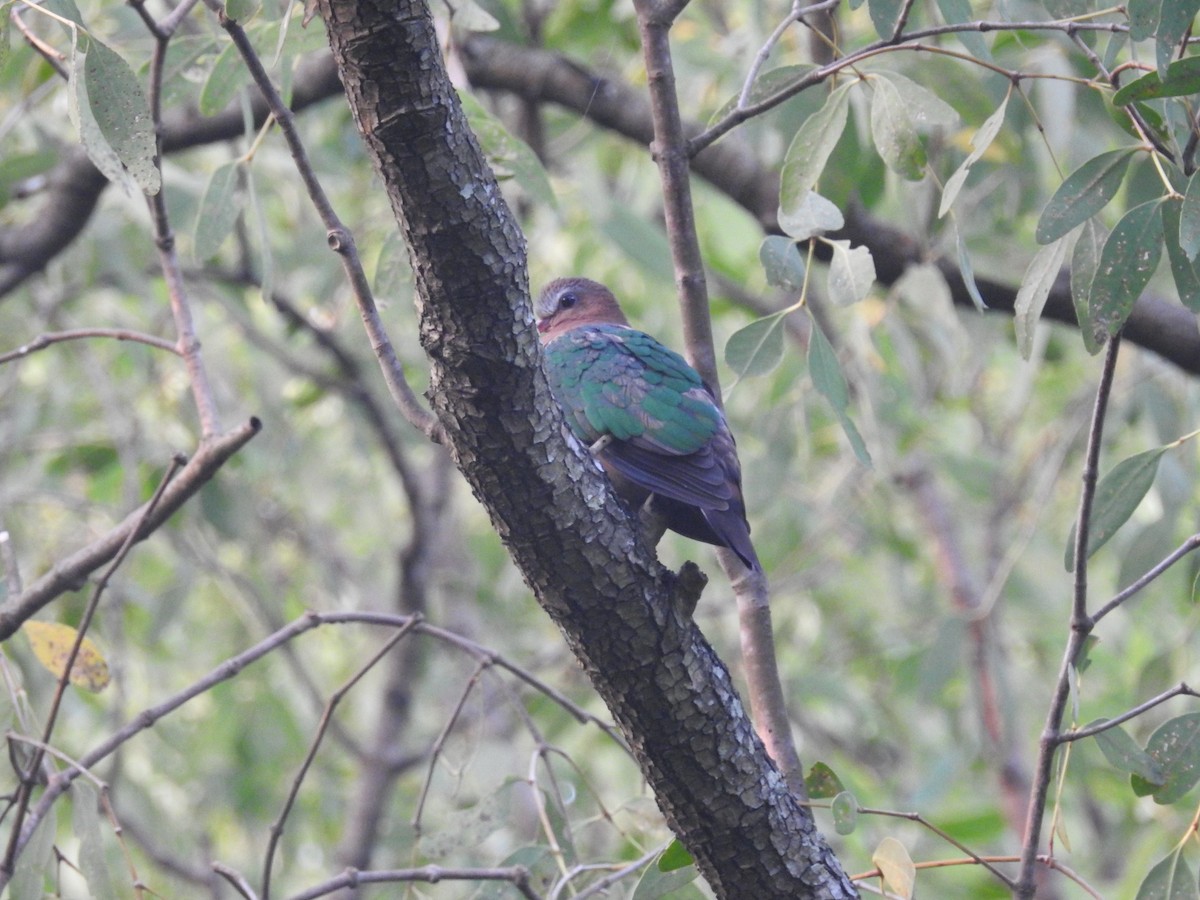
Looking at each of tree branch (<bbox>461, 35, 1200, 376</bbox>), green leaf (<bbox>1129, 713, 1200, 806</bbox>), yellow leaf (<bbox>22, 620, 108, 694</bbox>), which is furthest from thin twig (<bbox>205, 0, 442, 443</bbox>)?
tree branch (<bbox>461, 35, 1200, 376</bbox>)

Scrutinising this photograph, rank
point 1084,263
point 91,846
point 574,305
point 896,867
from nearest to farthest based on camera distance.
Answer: point 896,867 < point 1084,263 < point 91,846 < point 574,305

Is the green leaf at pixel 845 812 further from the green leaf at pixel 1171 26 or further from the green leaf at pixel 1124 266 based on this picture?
the green leaf at pixel 1171 26

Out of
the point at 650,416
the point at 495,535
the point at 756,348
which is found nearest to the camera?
the point at 756,348

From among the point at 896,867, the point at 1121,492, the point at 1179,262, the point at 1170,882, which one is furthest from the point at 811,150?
the point at 1170,882

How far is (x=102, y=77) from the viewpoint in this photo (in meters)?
2.16

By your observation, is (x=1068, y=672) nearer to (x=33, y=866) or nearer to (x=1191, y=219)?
(x=1191, y=219)

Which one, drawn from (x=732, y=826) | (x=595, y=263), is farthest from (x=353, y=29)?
(x=595, y=263)

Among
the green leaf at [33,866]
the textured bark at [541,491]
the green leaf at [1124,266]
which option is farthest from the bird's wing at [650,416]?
the green leaf at [33,866]

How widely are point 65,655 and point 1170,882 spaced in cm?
217

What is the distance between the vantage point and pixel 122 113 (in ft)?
7.09

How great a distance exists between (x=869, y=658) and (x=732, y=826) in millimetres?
5945

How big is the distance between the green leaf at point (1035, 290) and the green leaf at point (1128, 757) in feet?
2.27

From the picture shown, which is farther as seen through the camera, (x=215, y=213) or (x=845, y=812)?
(x=215, y=213)

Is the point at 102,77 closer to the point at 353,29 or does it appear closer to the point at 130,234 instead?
the point at 353,29
